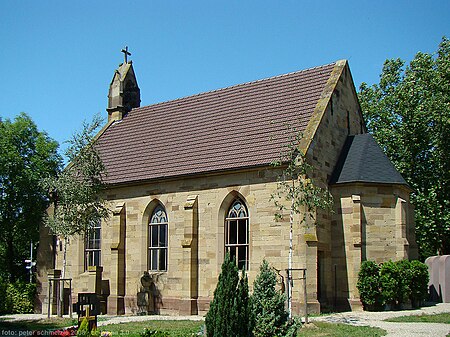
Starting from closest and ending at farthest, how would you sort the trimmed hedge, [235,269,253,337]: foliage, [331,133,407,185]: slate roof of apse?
1. [235,269,253,337]: foliage
2. the trimmed hedge
3. [331,133,407,185]: slate roof of apse

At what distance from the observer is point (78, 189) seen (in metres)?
25.7

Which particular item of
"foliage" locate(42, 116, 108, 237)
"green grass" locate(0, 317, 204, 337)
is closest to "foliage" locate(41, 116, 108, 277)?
"foliage" locate(42, 116, 108, 237)

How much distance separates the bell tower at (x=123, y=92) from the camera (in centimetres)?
3688

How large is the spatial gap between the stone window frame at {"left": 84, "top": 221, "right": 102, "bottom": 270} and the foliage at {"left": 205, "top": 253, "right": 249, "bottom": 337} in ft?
60.3

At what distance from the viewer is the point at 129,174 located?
2997cm

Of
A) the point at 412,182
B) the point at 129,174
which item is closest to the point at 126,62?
the point at 129,174

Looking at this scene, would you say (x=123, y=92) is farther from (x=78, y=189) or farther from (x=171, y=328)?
(x=171, y=328)

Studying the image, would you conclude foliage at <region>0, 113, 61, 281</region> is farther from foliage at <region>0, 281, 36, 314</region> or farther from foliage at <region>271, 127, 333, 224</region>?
foliage at <region>271, 127, 333, 224</region>

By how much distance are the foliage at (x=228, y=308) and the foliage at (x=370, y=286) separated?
38.4 feet

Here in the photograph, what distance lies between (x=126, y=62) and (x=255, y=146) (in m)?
16.0

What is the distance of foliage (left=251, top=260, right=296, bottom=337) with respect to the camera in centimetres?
1523

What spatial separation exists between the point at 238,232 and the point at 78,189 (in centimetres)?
731

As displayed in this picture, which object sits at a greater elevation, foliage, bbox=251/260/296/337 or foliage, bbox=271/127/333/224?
foliage, bbox=271/127/333/224

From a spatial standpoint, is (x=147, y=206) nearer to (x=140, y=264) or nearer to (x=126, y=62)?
(x=140, y=264)
